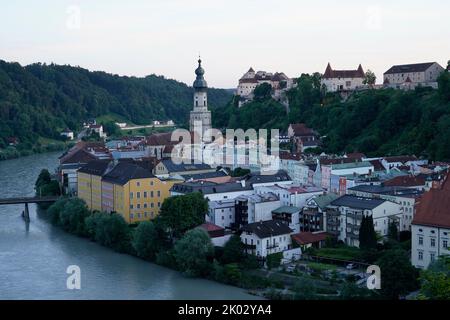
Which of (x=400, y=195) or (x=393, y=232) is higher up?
(x=400, y=195)

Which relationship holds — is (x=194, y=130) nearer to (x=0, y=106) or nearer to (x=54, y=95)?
(x=0, y=106)

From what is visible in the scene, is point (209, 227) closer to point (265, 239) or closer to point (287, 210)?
point (265, 239)

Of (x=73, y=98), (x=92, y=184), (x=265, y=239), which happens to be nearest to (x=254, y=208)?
(x=265, y=239)

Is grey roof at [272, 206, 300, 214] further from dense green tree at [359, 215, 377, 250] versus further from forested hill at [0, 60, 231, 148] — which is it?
forested hill at [0, 60, 231, 148]

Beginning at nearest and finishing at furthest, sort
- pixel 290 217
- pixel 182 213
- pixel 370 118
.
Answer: pixel 182 213 → pixel 290 217 → pixel 370 118

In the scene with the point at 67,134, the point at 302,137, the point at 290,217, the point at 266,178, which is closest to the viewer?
the point at 290,217

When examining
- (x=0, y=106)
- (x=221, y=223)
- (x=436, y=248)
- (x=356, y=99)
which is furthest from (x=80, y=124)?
(x=436, y=248)
